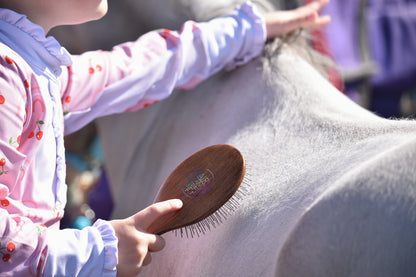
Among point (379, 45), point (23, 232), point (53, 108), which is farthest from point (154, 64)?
point (379, 45)

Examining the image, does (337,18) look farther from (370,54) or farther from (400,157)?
(400,157)

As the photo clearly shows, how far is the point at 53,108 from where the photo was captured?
47 centimetres

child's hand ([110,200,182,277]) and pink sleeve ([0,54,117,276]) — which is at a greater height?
pink sleeve ([0,54,117,276])

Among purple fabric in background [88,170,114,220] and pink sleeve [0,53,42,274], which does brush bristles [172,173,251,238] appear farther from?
purple fabric in background [88,170,114,220]

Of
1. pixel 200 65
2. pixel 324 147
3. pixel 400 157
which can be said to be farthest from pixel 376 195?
pixel 200 65

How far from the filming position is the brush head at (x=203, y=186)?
43 centimetres

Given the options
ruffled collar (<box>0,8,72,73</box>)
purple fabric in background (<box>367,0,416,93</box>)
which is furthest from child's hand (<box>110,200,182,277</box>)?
purple fabric in background (<box>367,0,416,93</box>)

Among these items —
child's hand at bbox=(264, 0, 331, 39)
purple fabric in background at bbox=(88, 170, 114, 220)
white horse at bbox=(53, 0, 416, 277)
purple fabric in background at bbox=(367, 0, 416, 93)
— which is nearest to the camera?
white horse at bbox=(53, 0, 416, 277)

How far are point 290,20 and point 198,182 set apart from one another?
348 mm

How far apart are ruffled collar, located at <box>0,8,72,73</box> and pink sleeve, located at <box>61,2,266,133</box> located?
0.21ft

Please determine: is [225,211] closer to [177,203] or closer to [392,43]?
[177,203]

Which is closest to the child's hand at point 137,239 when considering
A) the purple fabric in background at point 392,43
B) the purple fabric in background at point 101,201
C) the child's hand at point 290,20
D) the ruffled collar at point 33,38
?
the ruffled collar at point 33,38

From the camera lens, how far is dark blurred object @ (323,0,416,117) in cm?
123

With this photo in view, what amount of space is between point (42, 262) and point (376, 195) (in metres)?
0.25
